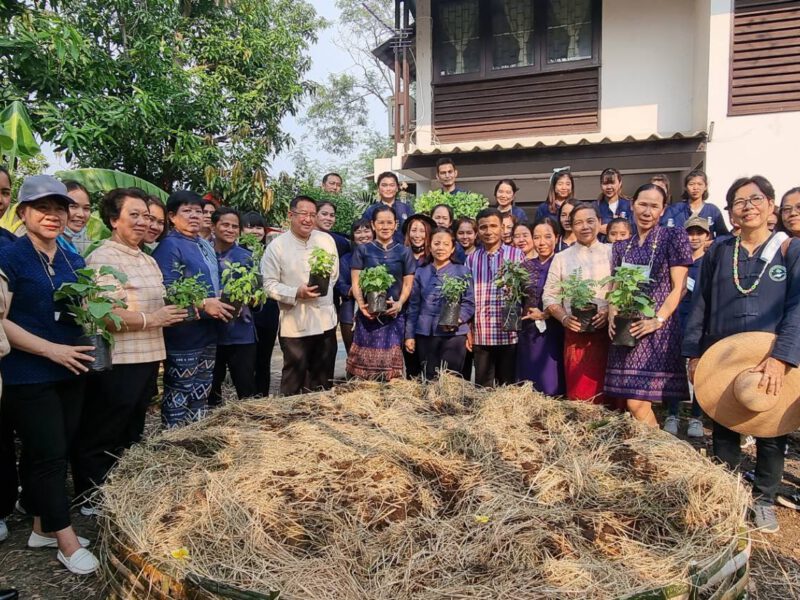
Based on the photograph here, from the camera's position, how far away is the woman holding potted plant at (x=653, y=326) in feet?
11.8

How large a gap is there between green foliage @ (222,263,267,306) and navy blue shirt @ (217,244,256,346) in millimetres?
195

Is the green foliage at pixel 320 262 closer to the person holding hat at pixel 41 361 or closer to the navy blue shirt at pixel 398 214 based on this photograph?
the navy blue shirt at pixel 398 214

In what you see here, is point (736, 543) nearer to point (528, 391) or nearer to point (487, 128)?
point (528, 391)

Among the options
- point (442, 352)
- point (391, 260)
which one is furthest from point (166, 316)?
point (442, 352)

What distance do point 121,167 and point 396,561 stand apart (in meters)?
10.8

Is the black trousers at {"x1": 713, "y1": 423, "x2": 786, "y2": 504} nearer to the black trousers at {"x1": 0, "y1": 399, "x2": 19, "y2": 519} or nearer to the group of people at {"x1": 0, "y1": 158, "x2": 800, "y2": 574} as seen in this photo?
the group of people at {"x1": 0, "y1": 158, "x2": 800, "y2": 574}

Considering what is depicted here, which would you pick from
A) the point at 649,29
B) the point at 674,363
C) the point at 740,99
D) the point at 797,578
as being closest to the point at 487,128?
the point at 649,29

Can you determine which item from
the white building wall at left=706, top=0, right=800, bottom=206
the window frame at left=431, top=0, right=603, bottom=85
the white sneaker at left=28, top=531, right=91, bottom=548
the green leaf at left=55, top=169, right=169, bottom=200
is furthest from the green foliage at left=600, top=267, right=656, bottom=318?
the window frame at left=431, top=0, right=603, bottom=85

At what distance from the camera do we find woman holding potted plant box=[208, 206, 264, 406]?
414cm

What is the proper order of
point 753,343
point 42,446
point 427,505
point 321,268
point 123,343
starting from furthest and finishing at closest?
point 321,268, point 123,343, point 753,343, point 42,446, point 427,505

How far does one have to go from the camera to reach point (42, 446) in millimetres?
2811

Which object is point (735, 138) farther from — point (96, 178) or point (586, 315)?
point (96, 178)

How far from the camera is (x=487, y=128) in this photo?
9.81 m

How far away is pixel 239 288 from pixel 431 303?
1.58m
